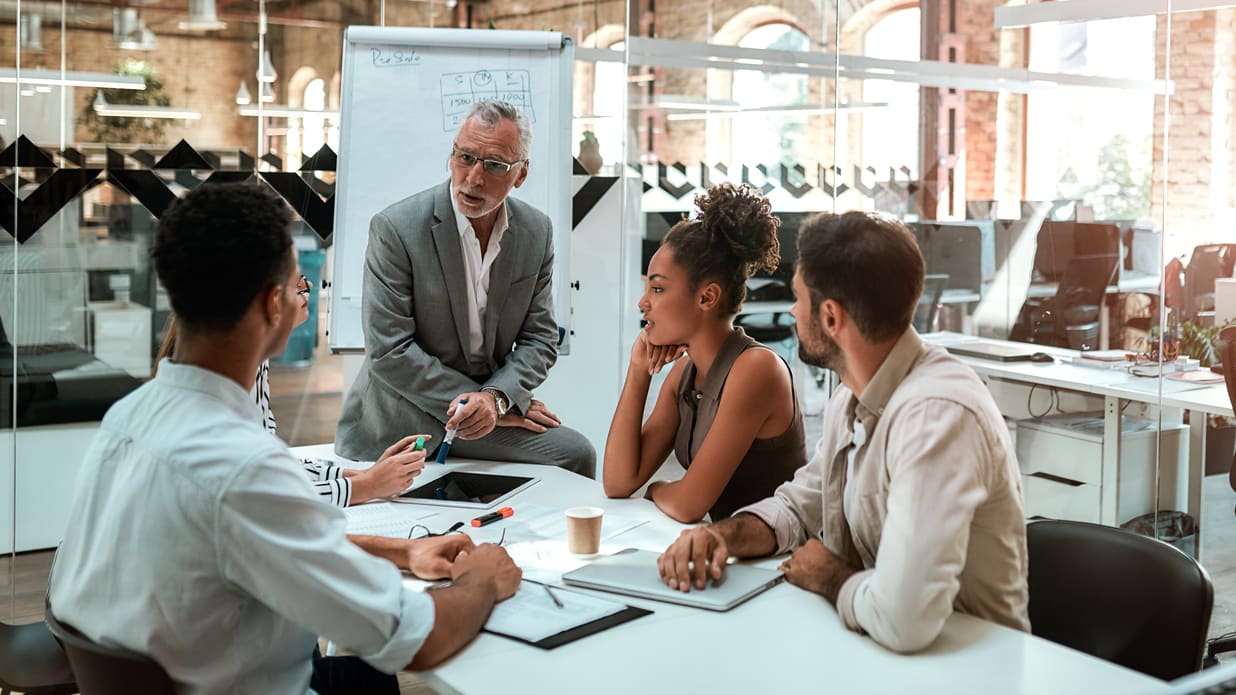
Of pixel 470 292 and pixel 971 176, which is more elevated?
pixel 971 176

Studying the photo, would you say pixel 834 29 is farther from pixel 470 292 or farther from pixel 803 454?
pixel 803 454

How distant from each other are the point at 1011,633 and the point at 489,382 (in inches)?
70.5

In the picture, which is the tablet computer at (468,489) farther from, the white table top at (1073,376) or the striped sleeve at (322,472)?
A: the white table top at (1073,376)

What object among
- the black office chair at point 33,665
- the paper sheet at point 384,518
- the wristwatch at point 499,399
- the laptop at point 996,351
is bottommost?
the black office chair at point 33,665

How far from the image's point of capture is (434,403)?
3.21 metres

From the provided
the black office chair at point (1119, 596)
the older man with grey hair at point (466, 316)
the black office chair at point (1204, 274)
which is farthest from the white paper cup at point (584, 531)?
the black office chair at point (1204, 274)

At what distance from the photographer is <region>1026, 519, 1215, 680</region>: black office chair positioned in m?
1.84

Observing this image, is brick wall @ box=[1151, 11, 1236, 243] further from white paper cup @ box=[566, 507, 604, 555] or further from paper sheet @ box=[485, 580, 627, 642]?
paper sheet @ box=[485, 580, 627, 642]

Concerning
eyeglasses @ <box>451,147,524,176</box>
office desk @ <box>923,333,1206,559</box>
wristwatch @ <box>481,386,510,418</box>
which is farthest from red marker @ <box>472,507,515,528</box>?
office desk @ <box>923,333,1206,559</box>

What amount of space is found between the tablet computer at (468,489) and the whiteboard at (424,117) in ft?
3.83

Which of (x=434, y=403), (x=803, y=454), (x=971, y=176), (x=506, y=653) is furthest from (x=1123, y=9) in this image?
(x=506, y=653)

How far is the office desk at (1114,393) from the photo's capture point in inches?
158

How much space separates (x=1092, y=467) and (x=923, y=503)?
292cm

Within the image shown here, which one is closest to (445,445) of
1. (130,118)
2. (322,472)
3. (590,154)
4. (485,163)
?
(322,472)
